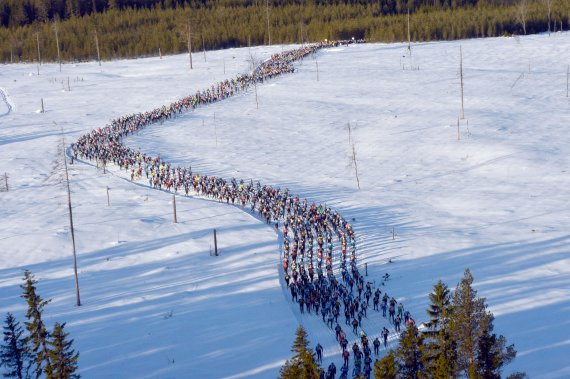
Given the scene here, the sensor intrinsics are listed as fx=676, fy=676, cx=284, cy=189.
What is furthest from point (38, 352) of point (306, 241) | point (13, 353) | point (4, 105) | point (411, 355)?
point (4, 105)

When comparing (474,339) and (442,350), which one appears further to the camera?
(442,350)

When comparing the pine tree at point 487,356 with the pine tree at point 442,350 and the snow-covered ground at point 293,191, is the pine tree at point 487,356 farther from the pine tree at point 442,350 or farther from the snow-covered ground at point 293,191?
the snow-covered ground at point 293,191

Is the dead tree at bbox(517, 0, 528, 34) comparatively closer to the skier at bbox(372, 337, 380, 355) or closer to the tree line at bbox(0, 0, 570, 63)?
the tree line at bbox(0, 0, 570, 63)

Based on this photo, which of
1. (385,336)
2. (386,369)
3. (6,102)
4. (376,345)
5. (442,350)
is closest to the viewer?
(386,369)

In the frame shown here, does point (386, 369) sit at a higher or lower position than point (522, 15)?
lower

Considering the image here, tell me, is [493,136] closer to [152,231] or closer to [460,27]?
[152,231]

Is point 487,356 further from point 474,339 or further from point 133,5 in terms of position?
point 133,5
